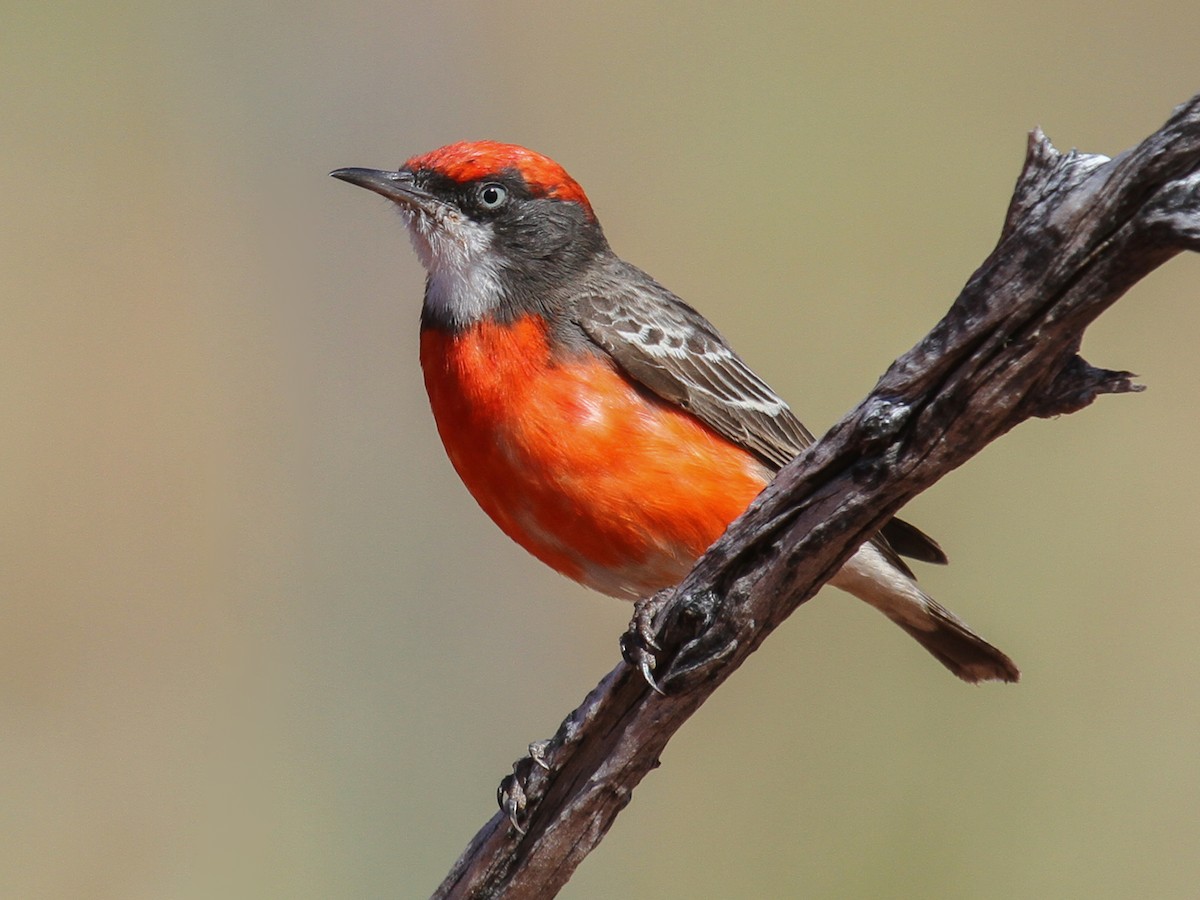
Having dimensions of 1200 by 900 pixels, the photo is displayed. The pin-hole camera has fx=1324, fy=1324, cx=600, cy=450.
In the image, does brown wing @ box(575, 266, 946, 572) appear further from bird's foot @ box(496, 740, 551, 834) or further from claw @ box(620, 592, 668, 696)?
bird's foot @ box(496, 740, 551, 834)

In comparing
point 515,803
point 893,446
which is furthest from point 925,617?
point 893,446

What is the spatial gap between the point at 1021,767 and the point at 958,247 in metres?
3.34

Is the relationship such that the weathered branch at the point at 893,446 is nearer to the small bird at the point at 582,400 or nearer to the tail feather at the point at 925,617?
the small bird at the point at 582,400

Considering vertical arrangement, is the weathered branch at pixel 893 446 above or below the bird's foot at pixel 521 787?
above

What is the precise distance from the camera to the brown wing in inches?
205

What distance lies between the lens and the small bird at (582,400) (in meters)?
4.92

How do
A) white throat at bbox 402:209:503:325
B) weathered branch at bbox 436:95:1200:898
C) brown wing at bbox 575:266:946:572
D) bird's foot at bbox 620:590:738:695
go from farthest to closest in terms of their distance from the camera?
white throat at bbox 402:209:503:325
brown wing at bbox 575:266:946:572
bird's foot at bbox 620:590:738:695
weathered branch at bbox 436:95:1200:898

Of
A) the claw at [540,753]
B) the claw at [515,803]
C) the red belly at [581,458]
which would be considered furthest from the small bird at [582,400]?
the claw at [515,803]

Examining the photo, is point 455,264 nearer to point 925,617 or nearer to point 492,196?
point 492,196

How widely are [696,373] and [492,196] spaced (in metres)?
1.20

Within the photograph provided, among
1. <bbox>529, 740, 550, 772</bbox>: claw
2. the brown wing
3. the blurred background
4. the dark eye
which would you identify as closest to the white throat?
the dark eye

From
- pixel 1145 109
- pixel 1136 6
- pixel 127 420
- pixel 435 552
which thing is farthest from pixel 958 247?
pixel 127 420

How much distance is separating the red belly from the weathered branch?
944 mm

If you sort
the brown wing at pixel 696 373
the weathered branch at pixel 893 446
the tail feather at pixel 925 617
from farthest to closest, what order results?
the tail feather at pixel 925 617
the brown wing at pixel 696 373
the weathered branch at pixel 893 446
